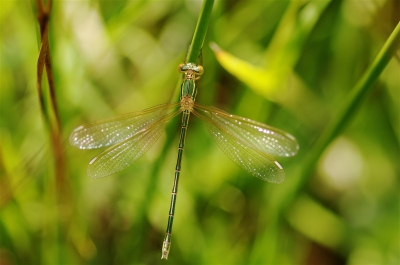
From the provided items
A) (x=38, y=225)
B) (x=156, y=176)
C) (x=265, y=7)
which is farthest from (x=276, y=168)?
(x=38, y=225)

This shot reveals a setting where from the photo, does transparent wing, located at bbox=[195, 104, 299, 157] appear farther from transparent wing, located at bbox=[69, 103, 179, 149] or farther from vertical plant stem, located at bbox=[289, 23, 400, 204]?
transparent wing, located at bbox=[69, 103, 179, 149]

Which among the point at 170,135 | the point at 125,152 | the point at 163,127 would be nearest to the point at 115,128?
the point at 125,152

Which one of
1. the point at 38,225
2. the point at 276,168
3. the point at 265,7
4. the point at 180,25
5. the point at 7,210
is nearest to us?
the point at 276,168

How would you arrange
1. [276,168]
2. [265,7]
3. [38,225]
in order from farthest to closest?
[265,7], [38,225], [276,168]

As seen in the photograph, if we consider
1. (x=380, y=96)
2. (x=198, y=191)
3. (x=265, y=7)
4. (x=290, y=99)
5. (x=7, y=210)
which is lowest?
(x=7, y=210)

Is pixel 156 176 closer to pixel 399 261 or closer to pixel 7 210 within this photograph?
pixel 7 210

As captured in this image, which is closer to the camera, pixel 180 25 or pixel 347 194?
pixel 347 194

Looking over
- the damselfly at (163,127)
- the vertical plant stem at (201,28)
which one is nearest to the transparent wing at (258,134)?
the damselfly at (163,127)

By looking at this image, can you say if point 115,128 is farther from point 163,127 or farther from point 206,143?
point 206,143
